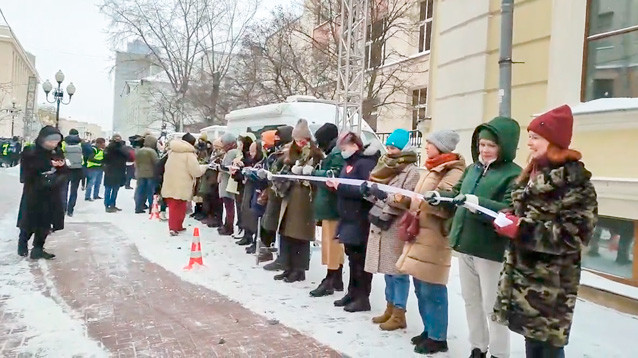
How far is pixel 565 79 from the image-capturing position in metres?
6.53

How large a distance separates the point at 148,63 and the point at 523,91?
31595 mm

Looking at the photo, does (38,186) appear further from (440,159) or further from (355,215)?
(440,159)

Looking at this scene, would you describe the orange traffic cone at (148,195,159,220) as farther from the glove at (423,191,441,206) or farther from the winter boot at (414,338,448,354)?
the glove at (423,191,441,206)

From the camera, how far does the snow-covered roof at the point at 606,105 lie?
555 cm

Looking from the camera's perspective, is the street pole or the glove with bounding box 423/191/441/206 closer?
the glove with bounding box 423/191/441/206

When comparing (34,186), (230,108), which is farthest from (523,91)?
(230,108)

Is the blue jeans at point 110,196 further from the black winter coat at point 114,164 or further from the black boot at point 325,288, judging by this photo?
the black boot at point 325,288

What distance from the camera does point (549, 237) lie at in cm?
311

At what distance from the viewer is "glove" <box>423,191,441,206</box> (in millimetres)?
4027

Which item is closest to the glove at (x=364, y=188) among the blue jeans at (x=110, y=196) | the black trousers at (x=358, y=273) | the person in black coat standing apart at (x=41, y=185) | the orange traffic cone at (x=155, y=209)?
the black trousers at (x=358, y=273)

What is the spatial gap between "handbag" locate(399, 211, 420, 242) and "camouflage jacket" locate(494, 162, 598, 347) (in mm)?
1191

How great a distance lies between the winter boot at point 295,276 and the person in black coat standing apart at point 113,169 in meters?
7.41

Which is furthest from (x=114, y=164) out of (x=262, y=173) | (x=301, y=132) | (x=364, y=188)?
(x=364, y=188)

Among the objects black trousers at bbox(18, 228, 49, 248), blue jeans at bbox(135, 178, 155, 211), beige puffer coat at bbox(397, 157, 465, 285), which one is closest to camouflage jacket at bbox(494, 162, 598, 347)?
beige puffer coat at bbox(397, 157, 465, 285)
